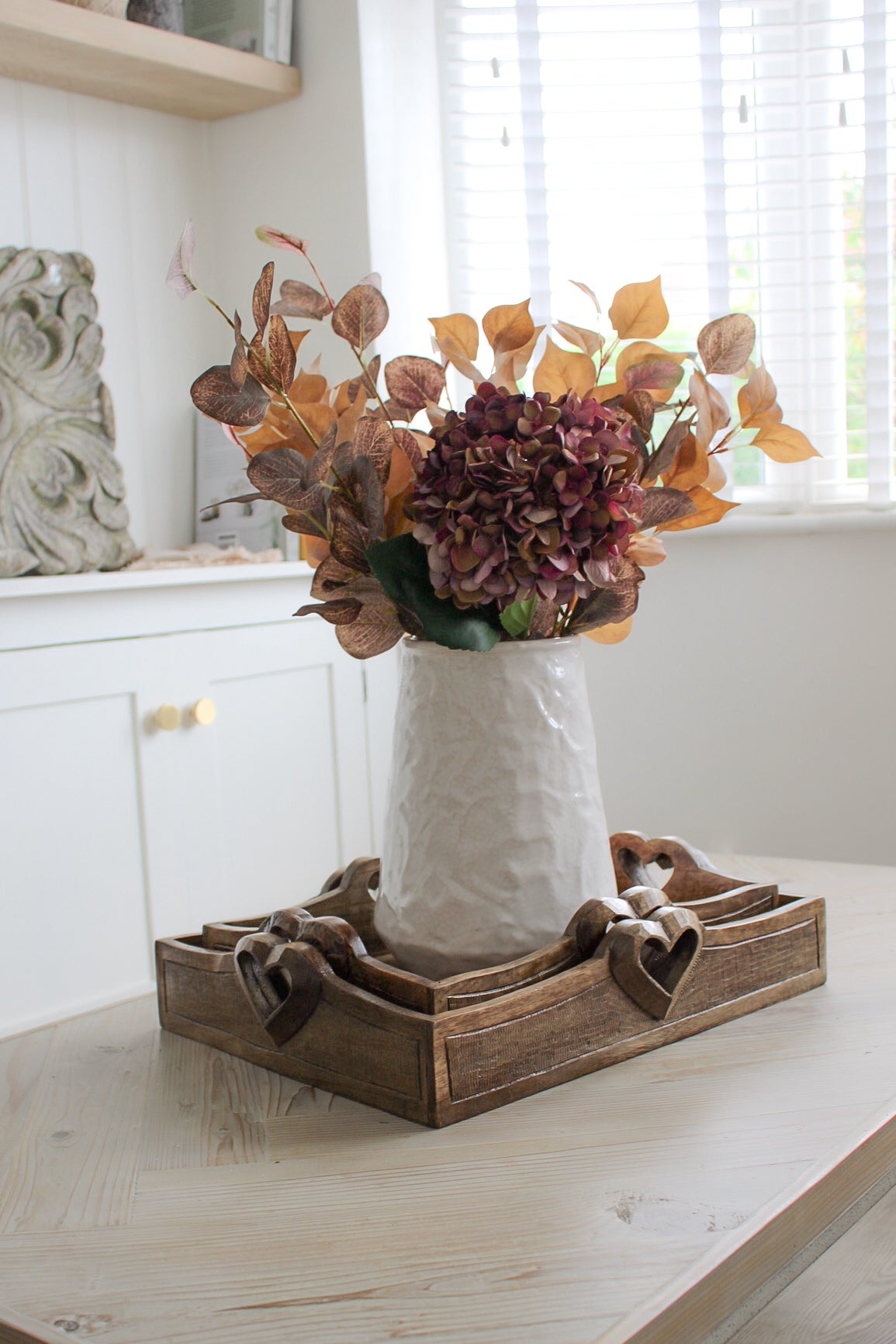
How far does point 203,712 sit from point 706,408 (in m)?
1.18

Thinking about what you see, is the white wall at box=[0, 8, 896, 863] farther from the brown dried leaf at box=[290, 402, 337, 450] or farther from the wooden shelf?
the brown dried leaf at box=[290, 402, 337, 450]

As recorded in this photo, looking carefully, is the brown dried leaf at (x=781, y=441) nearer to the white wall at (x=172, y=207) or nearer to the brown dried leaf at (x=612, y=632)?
the brown dried leaf at (x=612, y=632)

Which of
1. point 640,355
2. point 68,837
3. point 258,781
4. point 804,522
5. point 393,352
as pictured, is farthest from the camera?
point 393,352

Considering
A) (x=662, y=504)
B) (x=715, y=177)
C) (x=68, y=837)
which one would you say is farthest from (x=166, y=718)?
(x=715, y=177)

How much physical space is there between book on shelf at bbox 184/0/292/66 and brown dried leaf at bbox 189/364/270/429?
162cm

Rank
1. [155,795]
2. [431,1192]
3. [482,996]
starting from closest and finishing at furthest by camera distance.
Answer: [431,1192] < [482,996] < [155,795]

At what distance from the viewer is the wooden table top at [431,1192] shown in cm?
52

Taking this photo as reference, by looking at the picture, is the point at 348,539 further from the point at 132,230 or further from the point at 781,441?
the point at 132,230

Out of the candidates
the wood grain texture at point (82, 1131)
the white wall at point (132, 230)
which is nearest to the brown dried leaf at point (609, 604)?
the wood grain texture at point (82, 1131)

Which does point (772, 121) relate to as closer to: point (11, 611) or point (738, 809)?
point (738, 809)

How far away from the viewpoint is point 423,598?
2.51 feet

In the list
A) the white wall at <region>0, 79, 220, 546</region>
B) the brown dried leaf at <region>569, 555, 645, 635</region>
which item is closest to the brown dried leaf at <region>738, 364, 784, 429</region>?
the brown dried leaf at <region>569, 555, 645, 635</region>

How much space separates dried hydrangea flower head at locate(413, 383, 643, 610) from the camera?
2.35 ft

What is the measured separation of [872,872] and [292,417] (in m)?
0.70
